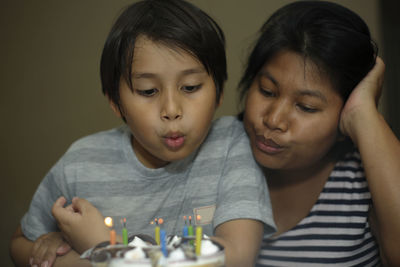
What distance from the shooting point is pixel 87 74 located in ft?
4.39

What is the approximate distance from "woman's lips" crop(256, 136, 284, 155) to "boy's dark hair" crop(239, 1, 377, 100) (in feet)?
0.64

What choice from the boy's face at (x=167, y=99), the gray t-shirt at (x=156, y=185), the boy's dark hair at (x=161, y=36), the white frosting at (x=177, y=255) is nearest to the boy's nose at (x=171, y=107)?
the boy's face at (x=167, y=99)

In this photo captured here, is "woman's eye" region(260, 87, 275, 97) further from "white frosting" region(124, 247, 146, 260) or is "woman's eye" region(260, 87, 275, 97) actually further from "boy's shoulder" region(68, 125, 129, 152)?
"white frosting" region(124, 247, 146, 260)

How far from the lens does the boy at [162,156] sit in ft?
2.86

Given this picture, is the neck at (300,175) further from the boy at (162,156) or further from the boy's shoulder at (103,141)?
the boy's shoulder at (103,141)

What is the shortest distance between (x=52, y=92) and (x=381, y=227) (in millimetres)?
1111

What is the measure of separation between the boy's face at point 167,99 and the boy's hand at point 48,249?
1.02ft

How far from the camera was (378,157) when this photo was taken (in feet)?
3.26

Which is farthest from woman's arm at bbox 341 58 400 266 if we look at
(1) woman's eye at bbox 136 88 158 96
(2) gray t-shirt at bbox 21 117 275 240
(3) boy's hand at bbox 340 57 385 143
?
(1) woman's eye at bbox 136 88 158 96

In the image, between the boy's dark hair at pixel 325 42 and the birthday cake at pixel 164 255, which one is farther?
the boy's dark hair at pixel 325 42

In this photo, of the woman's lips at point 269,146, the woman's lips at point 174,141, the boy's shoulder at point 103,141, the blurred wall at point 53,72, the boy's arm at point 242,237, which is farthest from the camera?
the blurred wall at point 53,72

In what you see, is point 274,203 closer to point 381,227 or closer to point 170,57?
point 381,227

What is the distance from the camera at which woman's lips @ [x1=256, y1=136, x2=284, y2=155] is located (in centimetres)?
101

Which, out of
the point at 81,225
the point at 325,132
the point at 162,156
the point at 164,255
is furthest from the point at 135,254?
the point at 325,132
